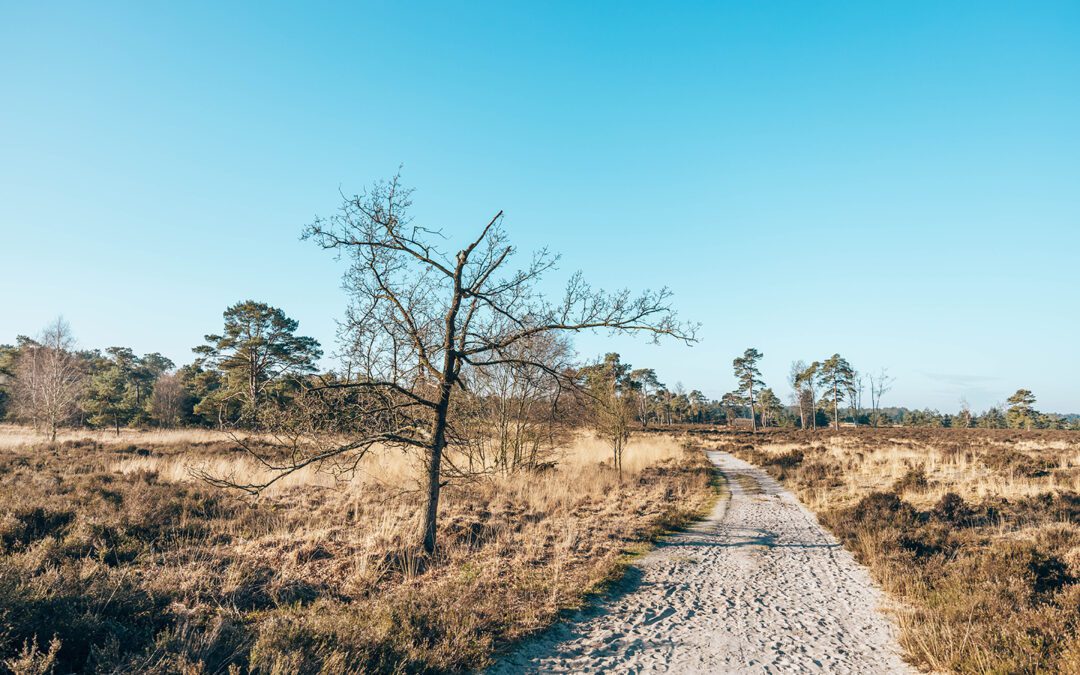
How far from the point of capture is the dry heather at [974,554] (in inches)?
203

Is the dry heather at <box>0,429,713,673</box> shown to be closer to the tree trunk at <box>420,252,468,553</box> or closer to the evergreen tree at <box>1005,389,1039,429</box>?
the tree trunk at <box>420,252,468,553</box>

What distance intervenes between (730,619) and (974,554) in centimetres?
558

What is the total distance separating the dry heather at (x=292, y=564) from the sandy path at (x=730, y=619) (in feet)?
1.88

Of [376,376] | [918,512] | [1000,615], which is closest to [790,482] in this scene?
[918,512]

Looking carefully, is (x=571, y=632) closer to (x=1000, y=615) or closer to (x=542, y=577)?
(x=542, y=577)

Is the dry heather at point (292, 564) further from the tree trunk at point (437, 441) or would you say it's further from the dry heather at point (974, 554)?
the dry heather at point (974, 554)

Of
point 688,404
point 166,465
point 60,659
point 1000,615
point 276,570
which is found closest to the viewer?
point 60,659

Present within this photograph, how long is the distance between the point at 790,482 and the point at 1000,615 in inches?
559

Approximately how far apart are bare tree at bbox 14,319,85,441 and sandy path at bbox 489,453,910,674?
3325cm

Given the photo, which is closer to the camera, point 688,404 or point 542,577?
point 542,577

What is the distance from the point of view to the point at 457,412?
8.45 metres

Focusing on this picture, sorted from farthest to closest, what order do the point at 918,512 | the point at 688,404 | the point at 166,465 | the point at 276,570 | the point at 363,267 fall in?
the point at 688,404 → the point at 166,465 → the point at 918,512 → the point at 276,570 → the point at 363,267

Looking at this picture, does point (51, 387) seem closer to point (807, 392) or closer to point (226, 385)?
point (226, 385)

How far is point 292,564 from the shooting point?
8.41 meters
